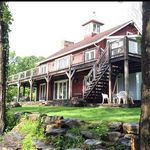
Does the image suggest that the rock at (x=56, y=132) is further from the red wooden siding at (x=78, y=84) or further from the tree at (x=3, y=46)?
the red wooden siding at (x=78, y=84)

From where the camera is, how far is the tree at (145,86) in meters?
3.45

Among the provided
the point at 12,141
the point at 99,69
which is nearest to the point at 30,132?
the point at 12,141

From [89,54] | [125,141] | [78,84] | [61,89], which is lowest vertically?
[125,141]

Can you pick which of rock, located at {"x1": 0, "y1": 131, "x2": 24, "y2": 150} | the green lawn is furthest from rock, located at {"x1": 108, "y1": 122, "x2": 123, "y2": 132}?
rock, located at {"x1": 0, "y1": 131, "x2": 24, "y2": 150}

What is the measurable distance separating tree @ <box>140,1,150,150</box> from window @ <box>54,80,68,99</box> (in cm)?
2401

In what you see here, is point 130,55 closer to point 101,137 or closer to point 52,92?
point 101,137

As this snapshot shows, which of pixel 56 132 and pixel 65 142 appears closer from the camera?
pixel 65 142

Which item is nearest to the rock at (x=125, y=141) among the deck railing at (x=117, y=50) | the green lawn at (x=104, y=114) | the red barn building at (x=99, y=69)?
the green lawn at (x=104, y=114)

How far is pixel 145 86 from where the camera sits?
356 centimetres

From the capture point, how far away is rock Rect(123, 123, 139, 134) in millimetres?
6490

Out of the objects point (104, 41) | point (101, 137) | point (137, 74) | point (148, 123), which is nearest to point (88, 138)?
point (101, 137)

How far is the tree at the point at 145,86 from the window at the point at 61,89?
2401 centimetres

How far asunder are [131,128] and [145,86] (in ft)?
10.7

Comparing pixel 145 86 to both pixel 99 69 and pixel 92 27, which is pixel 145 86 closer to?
pixel 99 69
